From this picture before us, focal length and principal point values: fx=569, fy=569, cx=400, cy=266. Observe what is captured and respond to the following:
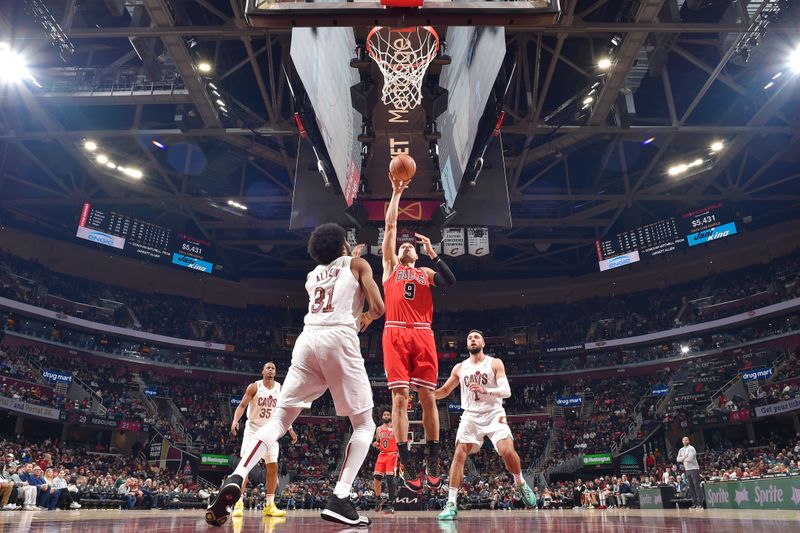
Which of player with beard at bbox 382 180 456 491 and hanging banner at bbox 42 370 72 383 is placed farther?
hanging banner at bbox 42 370 72 383

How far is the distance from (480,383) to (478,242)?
9.99m

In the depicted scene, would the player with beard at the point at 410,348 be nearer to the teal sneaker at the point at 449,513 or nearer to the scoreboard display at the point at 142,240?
the teal sneaker at the point at 449,513

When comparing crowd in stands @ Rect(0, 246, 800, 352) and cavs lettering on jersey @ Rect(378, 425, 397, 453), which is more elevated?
crowd in stands @ Rect(0, 246, 800, 352)

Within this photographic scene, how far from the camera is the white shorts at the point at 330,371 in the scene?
414 cm

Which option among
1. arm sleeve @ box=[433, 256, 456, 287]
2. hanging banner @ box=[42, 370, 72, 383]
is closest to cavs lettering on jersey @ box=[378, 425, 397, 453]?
arm sleeve @ box=[433, 256, 456, 287]

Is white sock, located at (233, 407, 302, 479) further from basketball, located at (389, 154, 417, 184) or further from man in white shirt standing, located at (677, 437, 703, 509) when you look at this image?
man in white shirt standing, located at (677, 437, 703, 509)

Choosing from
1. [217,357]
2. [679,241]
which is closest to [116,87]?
[217,357]

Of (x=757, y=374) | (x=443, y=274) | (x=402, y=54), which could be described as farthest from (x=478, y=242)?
(x=757, y=374)

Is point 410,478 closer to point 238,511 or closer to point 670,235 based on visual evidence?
point 238,511

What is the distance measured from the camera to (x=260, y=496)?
2192 cm

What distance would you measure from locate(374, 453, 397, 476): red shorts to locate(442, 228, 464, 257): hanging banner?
941 centimetres

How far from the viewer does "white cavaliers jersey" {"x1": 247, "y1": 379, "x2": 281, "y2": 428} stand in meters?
8.69

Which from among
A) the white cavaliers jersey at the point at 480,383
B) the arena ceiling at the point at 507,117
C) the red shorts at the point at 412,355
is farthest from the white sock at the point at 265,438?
the arena ceiling at the point at 507,117

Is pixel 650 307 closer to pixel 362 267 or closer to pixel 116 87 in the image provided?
pixel 116 87
